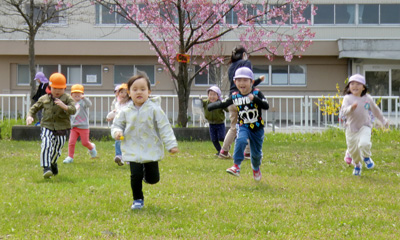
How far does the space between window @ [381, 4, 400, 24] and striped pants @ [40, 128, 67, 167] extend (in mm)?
25153

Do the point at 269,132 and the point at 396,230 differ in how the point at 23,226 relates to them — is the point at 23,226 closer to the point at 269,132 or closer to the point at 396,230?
the point at 396,230

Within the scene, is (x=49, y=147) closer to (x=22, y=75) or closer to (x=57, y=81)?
(x=57, y=81)

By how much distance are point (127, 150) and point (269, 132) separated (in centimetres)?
1066

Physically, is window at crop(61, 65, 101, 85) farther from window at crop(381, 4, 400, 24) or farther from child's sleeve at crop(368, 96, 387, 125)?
child's sleeve at crop(368, 96, 387, 125)

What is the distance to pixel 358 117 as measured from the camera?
27.1 ft

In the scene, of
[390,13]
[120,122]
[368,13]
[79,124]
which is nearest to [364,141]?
[120,122]

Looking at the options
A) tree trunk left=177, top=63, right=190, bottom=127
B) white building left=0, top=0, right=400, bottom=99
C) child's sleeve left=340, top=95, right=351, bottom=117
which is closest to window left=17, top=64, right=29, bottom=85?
white building left=0, top=0, right=400, bottom=99

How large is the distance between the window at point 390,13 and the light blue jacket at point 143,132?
86.6 ft

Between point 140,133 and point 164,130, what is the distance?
0.26 m

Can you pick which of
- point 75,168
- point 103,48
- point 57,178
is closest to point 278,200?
point 57,178

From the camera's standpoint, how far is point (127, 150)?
5.68 meters

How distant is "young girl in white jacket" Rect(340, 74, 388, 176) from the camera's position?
8.18 metres

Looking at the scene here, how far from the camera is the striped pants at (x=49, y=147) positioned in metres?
7.68

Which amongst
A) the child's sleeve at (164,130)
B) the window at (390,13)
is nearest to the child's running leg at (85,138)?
the child's sleeve at (164,130)
